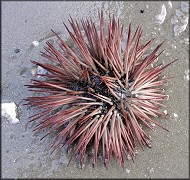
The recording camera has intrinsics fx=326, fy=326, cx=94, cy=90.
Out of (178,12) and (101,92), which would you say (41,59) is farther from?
(178,12)

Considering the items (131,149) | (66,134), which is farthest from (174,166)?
(66,134)

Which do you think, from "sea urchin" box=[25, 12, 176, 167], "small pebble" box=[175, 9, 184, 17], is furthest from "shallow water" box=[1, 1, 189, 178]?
"sea urchin" box=[25, 12, 176, 167]

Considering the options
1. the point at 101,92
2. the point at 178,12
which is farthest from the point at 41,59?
the point at 178,12

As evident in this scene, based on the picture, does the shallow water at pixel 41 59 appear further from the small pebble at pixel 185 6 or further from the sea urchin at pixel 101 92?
the sea urchin at pixel 101 92

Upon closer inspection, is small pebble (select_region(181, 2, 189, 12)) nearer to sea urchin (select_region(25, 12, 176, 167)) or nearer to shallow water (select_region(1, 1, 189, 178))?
shallow water (select_region(1, 1, 189, 178))

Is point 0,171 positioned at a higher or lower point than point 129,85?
lower

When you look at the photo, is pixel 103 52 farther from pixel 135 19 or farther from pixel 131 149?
pixel 135 19

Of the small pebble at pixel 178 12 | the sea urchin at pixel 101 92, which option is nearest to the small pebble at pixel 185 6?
the small pebble at pixel 178 12

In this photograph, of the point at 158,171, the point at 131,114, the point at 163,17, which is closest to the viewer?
the point at 131,114
